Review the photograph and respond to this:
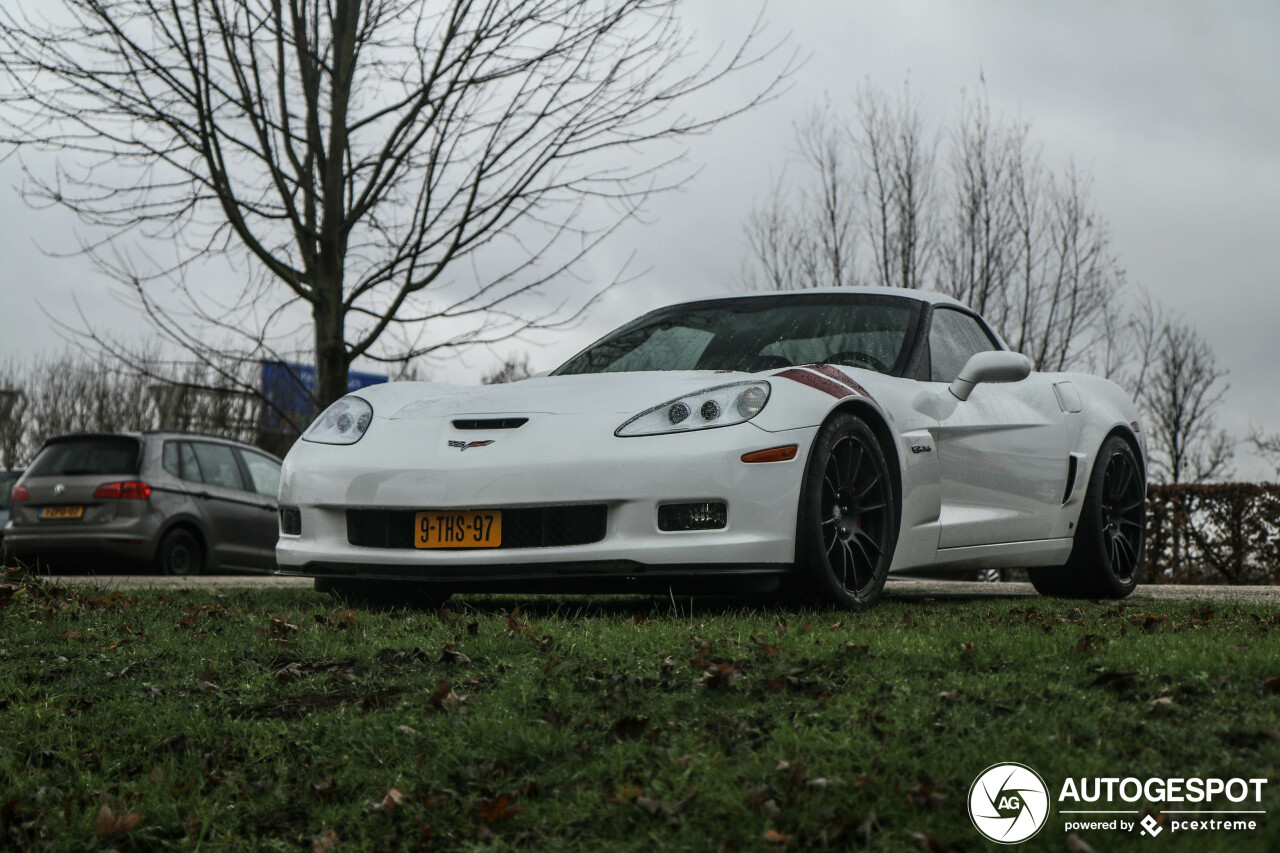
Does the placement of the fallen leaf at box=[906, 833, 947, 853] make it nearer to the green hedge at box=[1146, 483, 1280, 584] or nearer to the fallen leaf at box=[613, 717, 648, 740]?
the fallen leaf at box=[613, 717, 648, 740]

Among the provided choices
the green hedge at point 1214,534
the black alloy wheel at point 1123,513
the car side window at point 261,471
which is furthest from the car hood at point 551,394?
the green hedge at point 1214,534

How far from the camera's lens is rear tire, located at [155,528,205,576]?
39.8 feet

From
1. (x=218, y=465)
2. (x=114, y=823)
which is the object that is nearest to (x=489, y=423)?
(x=114, y=823)

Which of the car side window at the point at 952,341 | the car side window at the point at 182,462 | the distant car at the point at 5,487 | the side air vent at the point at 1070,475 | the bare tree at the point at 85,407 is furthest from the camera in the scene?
the bare tree at the point at 85,407

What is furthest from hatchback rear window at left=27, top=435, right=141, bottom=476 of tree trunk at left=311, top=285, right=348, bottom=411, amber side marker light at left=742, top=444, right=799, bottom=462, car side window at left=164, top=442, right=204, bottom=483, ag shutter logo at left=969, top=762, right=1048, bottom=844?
ag shutter logo at left=969, top=762, right=1048, bottom=844

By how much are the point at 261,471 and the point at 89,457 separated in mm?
1851

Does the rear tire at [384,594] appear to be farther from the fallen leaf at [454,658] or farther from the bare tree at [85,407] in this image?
the bare tree at [85,407]

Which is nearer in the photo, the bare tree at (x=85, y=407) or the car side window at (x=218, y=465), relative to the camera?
the car side window at (x=218, y=465)

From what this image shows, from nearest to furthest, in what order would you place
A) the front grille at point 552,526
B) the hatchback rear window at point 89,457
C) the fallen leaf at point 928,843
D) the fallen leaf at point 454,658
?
the fallen leaf at point 928,843
the fallen leaf at point 454,658
the front grille at point 552,526
the hatchback rear window at point 89,457

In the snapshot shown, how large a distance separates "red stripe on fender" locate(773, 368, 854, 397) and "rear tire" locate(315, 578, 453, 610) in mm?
1707

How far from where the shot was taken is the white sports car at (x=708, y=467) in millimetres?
4773

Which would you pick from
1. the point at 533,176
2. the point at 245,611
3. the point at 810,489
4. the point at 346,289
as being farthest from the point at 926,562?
the point at 346,289

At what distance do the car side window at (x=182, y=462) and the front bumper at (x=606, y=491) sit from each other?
26.4 ft

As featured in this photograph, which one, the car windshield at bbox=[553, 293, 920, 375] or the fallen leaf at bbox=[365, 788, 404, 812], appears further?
the car windshield at bbox=[553, 293, 920, 375]
